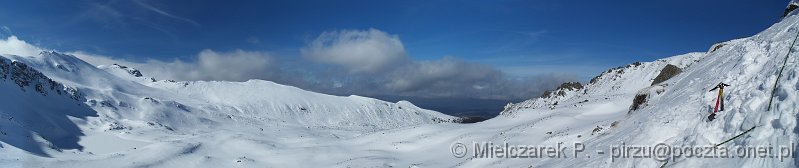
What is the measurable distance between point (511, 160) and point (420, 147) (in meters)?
21.5

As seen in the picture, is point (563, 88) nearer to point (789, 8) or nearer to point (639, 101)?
point (789, 8)

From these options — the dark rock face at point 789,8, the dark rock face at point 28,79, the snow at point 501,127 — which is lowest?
the snow at point 501,127

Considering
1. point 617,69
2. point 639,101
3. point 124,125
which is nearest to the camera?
point 639,101

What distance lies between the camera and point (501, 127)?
4750 cm

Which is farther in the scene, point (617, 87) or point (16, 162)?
point (617, 87)

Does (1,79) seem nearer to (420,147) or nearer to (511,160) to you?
(420,147)

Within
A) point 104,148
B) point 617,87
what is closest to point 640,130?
point 617,87

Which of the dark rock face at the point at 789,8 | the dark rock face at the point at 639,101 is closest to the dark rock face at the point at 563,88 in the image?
the dark rock face at the point at 789,8

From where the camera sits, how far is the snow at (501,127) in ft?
43.5

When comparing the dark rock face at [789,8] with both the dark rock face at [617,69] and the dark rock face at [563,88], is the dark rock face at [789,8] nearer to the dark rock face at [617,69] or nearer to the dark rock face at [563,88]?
the dark rock face at [617,69]

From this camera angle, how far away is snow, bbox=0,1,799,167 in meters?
13.3

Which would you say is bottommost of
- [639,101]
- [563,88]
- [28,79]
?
[639,101]

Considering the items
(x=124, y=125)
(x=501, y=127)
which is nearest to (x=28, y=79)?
(x=124, y=125)

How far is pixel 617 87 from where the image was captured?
272ft
